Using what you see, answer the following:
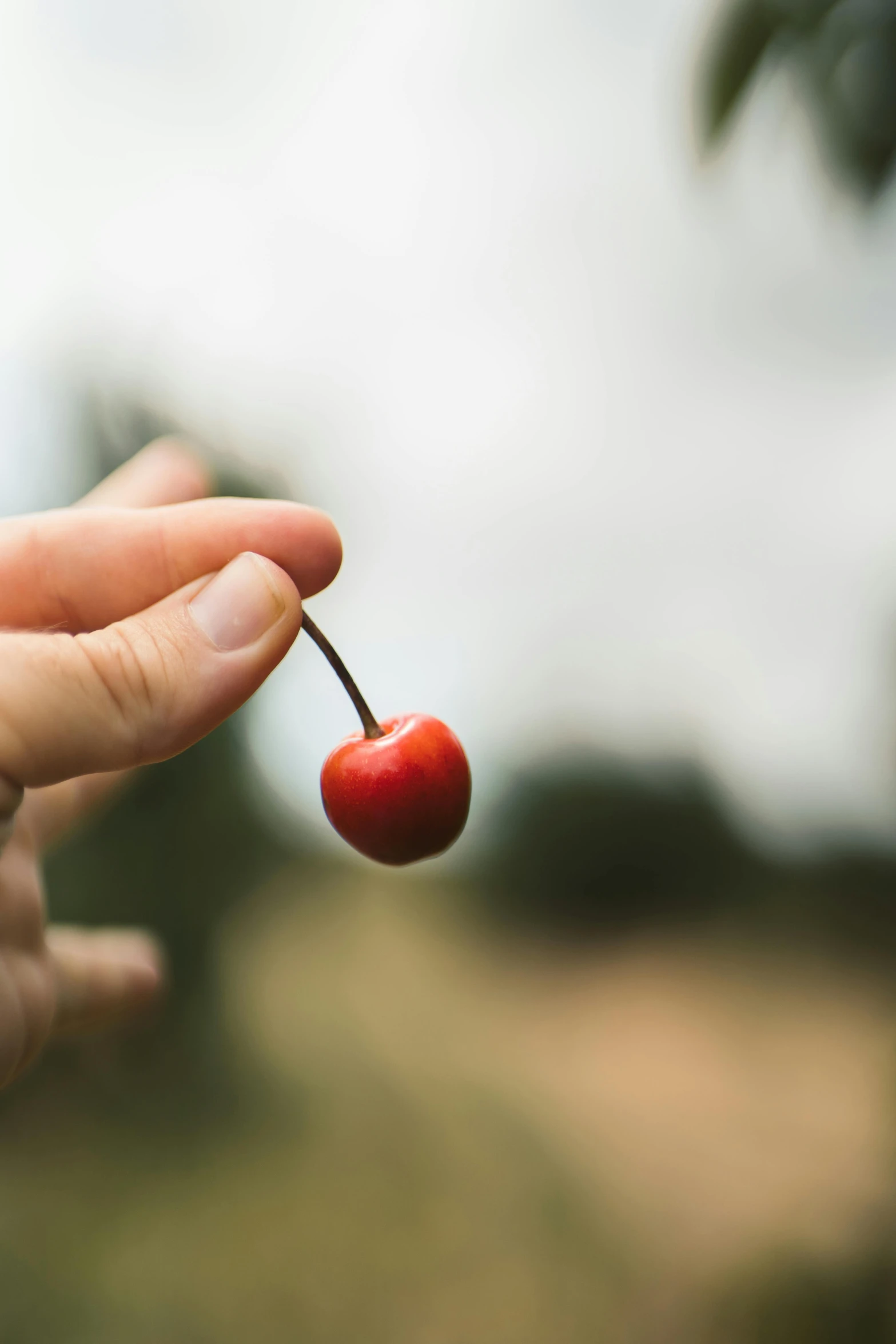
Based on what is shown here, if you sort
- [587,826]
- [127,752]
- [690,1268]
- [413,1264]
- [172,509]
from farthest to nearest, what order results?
[587,826] → [413,1264] → [690,1268] → [172,509] → [127,752]

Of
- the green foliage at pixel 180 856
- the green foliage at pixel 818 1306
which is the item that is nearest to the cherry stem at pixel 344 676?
the green foliage at pixel 180 856

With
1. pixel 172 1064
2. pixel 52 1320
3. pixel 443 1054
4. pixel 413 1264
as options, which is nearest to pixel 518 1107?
pixel 443 1054

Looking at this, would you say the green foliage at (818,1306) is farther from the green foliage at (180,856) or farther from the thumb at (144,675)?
the thumb at (144,675)

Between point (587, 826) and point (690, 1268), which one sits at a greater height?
point (587, 826)

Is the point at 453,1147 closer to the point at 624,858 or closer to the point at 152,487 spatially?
the point at 624,858

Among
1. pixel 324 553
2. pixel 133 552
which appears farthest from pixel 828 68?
pixel 133 552

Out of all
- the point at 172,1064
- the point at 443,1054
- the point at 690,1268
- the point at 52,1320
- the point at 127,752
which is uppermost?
the point at 127,752

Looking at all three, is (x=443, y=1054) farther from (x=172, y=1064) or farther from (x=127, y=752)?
(x=127, y=752)

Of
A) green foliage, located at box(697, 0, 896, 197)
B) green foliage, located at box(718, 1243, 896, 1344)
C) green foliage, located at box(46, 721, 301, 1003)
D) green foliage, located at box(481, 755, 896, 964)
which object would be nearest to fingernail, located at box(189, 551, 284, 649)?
green foliage, located at box(697, 0, 896, 197)
